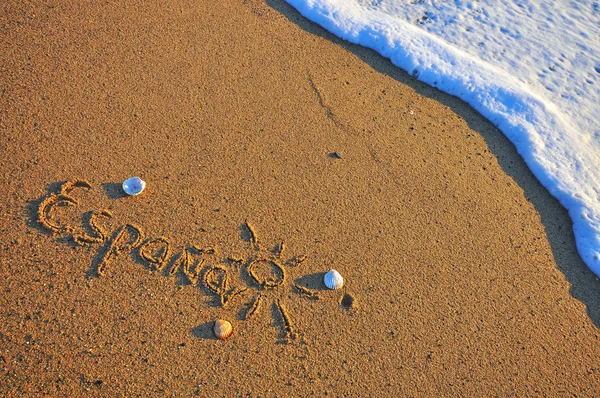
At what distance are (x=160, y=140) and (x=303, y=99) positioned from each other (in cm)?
129

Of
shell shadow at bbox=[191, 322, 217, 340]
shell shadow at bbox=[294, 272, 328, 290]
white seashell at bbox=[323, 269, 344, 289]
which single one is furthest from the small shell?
white seashell at bbox=[323, 269, 344, 289]

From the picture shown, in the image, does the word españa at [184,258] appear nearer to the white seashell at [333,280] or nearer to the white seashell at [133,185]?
the white seashell at [333,280]

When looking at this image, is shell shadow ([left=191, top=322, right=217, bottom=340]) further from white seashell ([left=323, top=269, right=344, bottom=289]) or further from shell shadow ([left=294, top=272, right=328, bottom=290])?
white seashell ([left=323, top=269, right=344, bottom=289])

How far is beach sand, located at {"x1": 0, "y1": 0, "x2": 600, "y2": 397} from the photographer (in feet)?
8.43

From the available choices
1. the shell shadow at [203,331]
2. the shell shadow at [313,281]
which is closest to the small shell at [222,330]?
the shell shadow at [203,331]

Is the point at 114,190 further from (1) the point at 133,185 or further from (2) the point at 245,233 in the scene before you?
(2) the point at 245,233

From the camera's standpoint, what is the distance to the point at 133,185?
3049 mm

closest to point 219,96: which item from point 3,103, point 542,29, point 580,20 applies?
point 3,103

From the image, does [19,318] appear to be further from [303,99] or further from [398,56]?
[398,56]

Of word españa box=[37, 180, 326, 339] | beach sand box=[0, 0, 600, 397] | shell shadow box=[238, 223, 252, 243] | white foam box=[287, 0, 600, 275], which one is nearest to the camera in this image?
beach sand box=[0, 0, 600, 397]

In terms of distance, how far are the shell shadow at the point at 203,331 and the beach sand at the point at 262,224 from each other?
16 mm

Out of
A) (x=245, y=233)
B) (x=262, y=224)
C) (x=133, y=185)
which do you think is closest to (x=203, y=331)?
(x=245, y=233)

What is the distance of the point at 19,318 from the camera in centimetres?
251

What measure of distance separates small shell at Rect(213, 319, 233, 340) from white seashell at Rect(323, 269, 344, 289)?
0.70 metres
